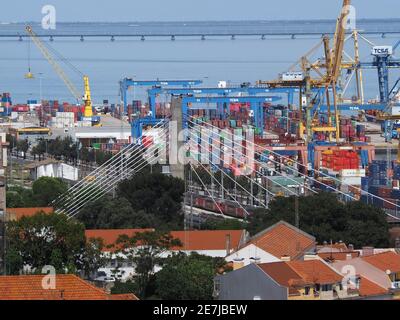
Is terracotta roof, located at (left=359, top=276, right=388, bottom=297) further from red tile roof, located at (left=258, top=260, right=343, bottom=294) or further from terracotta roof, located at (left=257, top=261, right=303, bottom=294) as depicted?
terracotta roof, located at (left=257, top=261, right=303, bottom=294)

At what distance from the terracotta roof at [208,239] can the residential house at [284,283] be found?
3.46 metres

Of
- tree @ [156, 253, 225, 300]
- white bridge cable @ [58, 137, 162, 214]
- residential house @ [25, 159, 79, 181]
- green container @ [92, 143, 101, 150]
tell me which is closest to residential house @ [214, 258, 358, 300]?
tree @ [156, 253, 225, 300]

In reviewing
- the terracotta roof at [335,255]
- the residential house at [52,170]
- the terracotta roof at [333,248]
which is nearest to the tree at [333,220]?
the terracotta roof at [333,248]

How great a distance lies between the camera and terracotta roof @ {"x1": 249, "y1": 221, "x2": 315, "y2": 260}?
353 inches

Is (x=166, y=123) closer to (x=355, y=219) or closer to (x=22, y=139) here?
(x=355, y=219)

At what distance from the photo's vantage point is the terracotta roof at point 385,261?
7.70 metres

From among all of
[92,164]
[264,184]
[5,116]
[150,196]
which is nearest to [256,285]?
[150,196]

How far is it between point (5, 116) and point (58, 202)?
27.7m

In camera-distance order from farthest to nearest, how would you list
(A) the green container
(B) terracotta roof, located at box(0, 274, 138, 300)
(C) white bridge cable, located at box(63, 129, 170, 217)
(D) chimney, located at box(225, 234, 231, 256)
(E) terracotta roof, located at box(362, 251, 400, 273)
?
1. (A) the green container
2. (C) white bridge cable, located at box(63, 129, 170, 217)
3. (D) chimney, located at box(225, 234, 231, 256)
4. (E) terracotta roof, located at box(362, 251, 400, 273)
5. (B) terracotta roof, located at box(0, 274, 138, 300)

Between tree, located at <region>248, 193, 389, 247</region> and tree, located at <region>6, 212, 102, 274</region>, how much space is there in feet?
6.86

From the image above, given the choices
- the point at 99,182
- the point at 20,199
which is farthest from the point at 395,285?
the point at 99,182

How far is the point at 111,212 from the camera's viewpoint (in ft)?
44.3

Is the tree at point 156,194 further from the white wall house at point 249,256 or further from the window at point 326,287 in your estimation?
the window at point 326,287

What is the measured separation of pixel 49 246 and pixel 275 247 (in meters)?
1.46
